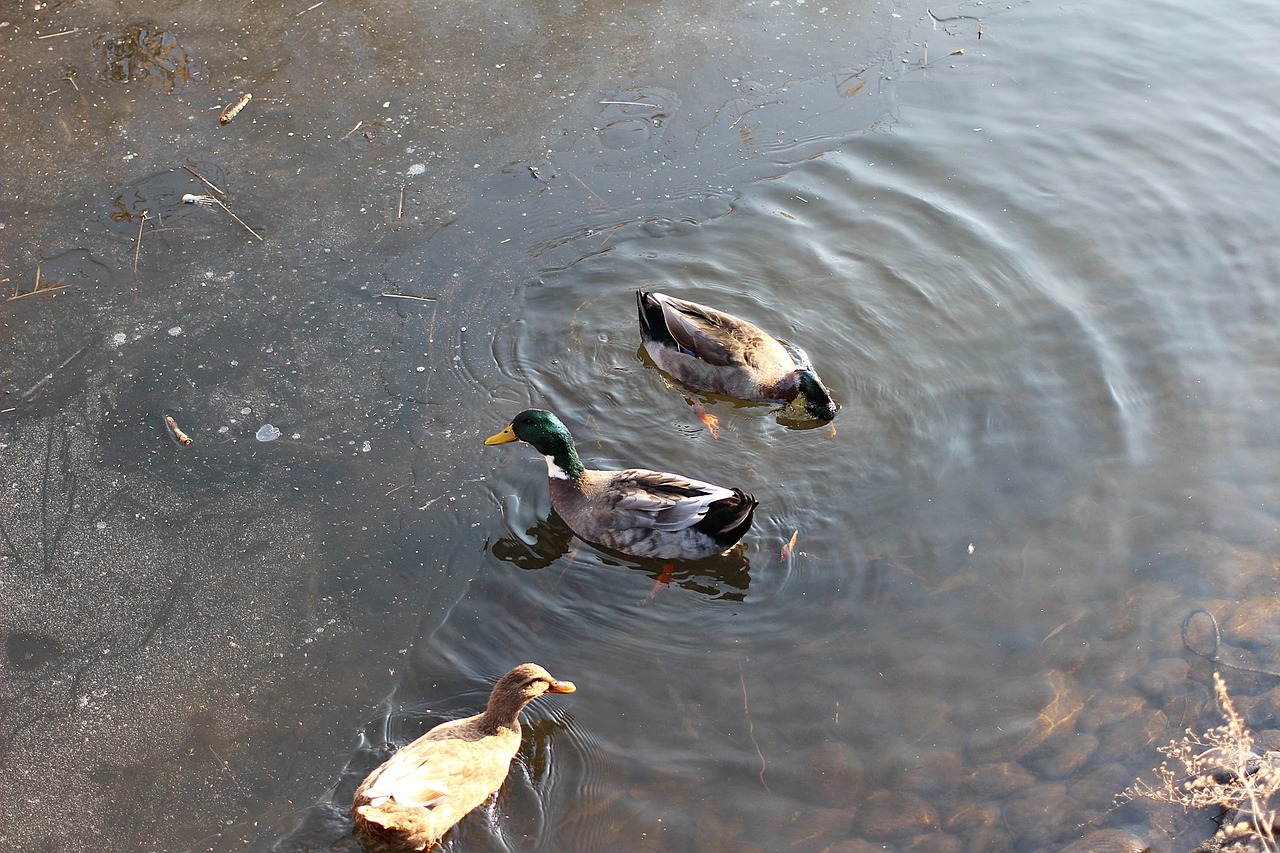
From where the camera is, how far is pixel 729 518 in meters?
4.77

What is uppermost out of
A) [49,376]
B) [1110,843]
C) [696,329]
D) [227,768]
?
[696,329]

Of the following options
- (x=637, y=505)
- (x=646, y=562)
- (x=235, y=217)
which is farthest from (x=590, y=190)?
(x=646, y=562)

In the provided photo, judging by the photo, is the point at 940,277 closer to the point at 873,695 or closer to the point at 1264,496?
the point at 1264,496

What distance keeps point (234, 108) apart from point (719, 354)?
4.29m

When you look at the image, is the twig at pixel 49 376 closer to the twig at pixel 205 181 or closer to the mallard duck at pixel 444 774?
the twig at pixel 205 181

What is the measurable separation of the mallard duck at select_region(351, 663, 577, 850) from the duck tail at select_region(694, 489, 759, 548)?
1.12 m

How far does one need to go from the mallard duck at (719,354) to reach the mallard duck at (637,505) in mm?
1082

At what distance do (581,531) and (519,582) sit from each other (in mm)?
445

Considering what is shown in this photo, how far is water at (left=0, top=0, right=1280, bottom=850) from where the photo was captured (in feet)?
13.4

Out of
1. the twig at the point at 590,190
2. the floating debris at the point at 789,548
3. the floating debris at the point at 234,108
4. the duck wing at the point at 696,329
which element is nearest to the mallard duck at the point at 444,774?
the floating debris at the point at 789,548

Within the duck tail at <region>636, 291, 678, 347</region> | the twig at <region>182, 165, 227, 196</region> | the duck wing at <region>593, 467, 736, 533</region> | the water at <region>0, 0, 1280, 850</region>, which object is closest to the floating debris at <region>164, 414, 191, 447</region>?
the water at <region>0, 0, 1280, 850</region>

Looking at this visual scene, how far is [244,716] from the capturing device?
4.13m

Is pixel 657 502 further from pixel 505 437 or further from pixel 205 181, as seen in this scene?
pixel 205 181

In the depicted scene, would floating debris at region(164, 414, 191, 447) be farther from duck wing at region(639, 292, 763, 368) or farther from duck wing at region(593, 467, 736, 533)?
duck wing at region(639, 292, 763, 368)
